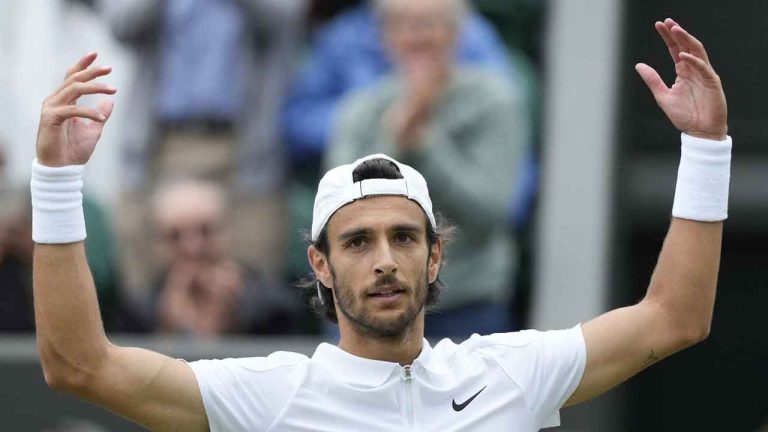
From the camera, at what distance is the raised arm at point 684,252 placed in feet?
15.5

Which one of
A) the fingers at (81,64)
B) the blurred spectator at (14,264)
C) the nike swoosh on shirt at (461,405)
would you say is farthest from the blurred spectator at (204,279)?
the fingers at (81,64)

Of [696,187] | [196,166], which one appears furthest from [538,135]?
[696,187]

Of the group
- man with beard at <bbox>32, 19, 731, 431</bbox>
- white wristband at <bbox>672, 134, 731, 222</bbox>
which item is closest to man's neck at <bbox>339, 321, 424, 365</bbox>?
man with beard at <bbox>32, 19, 731, 431</bbox>

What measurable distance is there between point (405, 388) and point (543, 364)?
403 millimetres

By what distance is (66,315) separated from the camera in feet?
14.0

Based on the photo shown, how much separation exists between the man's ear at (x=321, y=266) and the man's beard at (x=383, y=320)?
0.12 m

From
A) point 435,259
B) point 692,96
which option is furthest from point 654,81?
point 435,259

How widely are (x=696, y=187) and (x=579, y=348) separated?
1.78 feet

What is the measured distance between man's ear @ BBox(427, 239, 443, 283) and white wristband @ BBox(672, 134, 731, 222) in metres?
→ 0.67

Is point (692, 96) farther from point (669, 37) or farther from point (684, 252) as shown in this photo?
point (684, 252)

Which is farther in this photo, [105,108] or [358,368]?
[358,368]

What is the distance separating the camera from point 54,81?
9297 mm

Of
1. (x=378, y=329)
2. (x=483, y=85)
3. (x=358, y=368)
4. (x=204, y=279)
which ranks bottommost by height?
(x=358, y=368)

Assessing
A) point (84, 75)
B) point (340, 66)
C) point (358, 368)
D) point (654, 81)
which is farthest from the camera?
point (340, 66)
